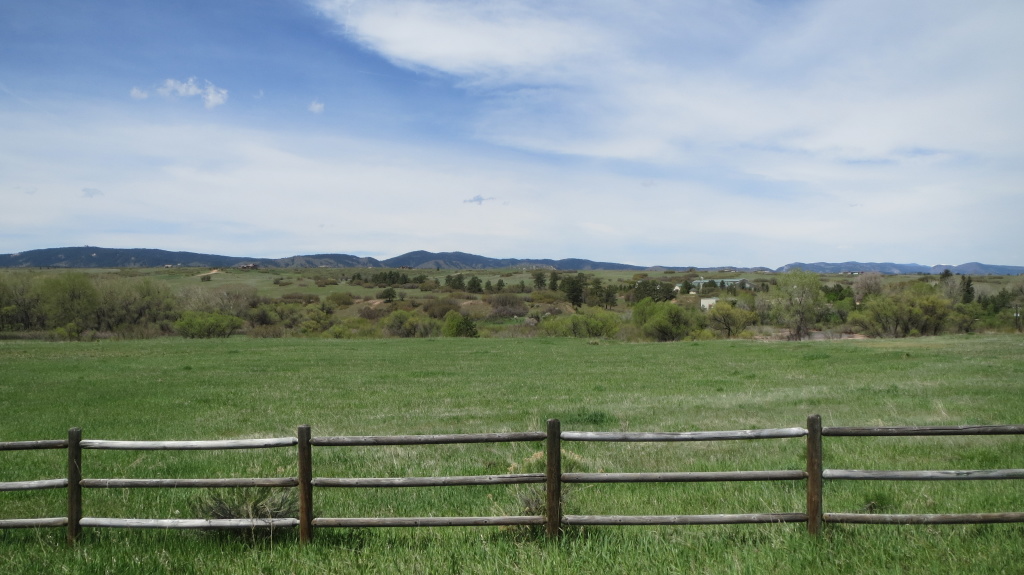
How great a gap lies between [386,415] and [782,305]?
65839 mm

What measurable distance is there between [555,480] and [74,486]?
5548mm

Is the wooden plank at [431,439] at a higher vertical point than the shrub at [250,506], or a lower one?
higher

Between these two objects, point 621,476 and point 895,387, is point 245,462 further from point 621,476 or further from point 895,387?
point 895,387

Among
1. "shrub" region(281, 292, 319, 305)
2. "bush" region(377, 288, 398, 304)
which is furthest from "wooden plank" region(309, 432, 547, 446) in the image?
"shrub" region(281, 292, 319, 305)

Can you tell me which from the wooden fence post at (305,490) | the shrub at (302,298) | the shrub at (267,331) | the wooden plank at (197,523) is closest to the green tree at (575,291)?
the shrub at (302,298)

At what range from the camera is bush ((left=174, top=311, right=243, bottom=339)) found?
68938 mm

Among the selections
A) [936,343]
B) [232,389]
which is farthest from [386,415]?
[936,343]

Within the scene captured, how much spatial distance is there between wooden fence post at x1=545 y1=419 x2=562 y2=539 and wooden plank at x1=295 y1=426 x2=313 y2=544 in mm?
2677

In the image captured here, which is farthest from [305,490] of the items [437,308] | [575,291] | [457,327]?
[575,291]

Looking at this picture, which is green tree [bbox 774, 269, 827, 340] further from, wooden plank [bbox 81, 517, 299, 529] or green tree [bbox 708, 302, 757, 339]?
wooden plank [bbox 81, 517, 299, 529]

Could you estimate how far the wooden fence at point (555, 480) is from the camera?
6.64 metres

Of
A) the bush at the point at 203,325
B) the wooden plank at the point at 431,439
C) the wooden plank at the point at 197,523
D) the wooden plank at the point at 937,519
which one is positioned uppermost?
the wooden plank at the point at 431,439

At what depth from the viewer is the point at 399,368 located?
34.1 m

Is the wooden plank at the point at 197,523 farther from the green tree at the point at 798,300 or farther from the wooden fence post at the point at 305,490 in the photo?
the green tree at the point at 798,300
